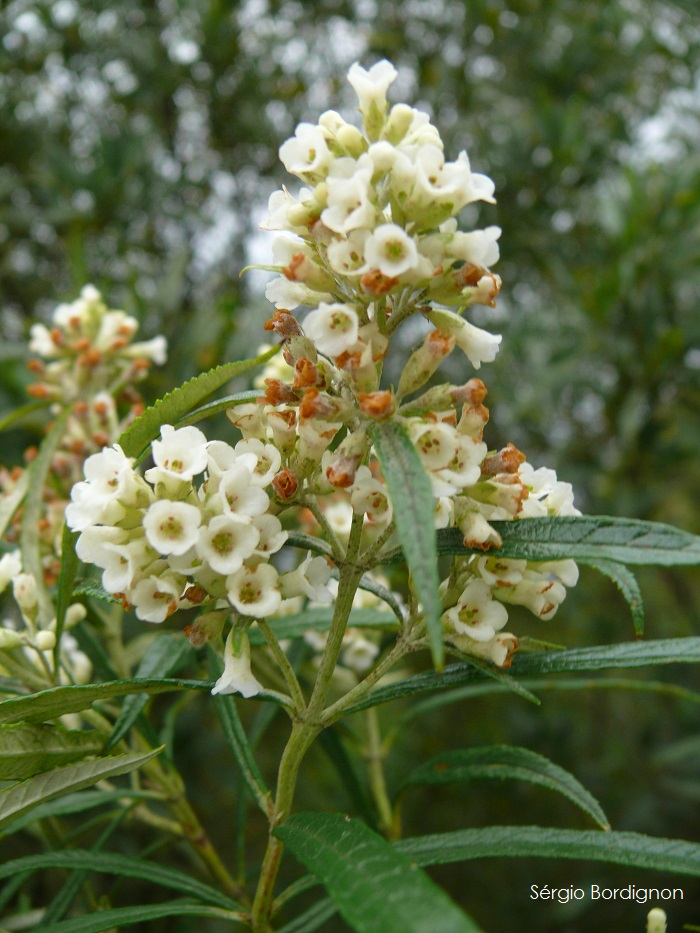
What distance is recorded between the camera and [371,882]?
69 cm

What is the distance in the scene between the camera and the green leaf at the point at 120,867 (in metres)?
1.08

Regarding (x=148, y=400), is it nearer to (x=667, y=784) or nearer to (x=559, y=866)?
(x=667, y=784)

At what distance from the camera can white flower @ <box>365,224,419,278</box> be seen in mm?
806

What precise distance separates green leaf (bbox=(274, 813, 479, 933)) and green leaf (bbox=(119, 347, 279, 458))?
1.56 ft

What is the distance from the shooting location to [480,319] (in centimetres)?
341

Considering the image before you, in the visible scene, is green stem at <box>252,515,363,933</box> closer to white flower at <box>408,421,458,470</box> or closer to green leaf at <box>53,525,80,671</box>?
white flower at <box>408,421,458,470</box>

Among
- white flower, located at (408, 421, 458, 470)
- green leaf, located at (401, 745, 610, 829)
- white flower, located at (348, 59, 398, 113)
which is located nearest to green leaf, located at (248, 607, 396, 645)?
green leaf, located at (401, 745, 610, 829)

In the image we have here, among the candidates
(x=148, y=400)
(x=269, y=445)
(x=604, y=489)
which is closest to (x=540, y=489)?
(x=269, y=445)

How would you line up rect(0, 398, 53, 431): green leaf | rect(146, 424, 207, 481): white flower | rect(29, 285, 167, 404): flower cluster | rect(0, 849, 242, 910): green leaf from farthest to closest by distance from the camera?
rect(29, 285, 167, 404): flower cluster, rect(0, 398, 53, 431): green leaf, rect(0, 849, 242, 910): green leaf, rect(146, 424, 207, 481): white flower

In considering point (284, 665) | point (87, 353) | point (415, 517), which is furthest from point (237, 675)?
point (87, 353)

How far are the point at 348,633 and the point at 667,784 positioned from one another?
192 centimetres

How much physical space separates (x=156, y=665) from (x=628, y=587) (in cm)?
69

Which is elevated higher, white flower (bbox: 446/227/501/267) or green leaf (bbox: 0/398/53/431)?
green leaf (bbox: 0/398/53/431)

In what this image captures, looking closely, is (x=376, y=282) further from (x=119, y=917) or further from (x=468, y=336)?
(x=119, y=917)
